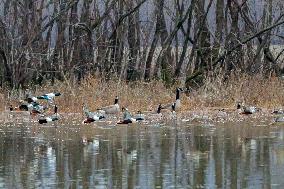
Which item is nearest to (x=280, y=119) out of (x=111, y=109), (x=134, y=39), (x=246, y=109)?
(x=246, y=109)

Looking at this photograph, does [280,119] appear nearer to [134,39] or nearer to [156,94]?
[156,94]

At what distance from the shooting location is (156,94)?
2062 cm

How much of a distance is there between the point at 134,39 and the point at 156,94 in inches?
211

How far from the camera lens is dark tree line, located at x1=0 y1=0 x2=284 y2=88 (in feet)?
75.6

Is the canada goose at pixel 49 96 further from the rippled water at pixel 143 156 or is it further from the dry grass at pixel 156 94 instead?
the rippled water at pixel 143 156

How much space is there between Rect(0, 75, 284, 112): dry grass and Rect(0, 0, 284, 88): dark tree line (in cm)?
152

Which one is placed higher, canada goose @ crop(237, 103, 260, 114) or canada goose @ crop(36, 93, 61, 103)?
canada goose @ crop(36, 93, 61, 103)

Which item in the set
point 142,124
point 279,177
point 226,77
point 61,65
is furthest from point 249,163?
point 61,65

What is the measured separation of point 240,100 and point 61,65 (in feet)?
20.3

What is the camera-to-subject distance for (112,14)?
25422 mm

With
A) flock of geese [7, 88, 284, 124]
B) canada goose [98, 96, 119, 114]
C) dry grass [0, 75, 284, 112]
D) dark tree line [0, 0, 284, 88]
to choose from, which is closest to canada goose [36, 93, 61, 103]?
flock of geese [7, 88, 284, 124]

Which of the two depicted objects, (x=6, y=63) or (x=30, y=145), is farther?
(x=6, y=63)

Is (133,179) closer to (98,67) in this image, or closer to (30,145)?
(30,145)

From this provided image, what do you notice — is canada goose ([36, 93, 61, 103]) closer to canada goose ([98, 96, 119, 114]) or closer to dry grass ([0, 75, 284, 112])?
dry grass ([0, 75, 284, 112])
